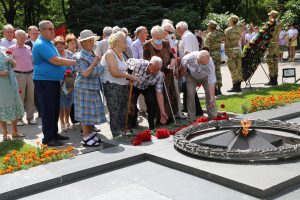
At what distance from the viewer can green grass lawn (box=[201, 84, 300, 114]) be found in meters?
9.34

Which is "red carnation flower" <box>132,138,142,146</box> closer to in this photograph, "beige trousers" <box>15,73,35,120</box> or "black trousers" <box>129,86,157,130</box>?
"black trousers" <box>129,86,157,130</box>

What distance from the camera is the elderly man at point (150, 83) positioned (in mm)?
7223

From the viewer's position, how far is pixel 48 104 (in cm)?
688

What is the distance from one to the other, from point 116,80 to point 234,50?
566 cm

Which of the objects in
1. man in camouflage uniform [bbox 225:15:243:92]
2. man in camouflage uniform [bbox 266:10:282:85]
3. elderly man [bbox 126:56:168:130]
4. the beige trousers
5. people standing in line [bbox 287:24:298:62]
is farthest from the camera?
people standing in line [bbox 287:24:298:62]

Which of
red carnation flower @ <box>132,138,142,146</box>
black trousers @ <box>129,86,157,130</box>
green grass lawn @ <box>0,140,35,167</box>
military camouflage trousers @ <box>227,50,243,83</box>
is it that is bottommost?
green grass lawn @ <box>0,140,35,167</box>

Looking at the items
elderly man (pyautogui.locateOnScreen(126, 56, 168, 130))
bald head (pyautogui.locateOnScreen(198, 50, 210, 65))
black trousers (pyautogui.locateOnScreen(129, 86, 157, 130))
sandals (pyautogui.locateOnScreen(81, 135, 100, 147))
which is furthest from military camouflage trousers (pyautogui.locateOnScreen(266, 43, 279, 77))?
sandals (pyautogui.locateOnScreen(81, 135, 100, 147))

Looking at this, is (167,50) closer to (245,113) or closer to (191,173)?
(245,113)

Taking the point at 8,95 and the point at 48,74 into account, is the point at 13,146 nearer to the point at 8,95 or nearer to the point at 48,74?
the point at 8,95

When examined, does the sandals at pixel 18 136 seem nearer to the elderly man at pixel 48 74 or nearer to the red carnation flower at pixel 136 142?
the elderly man at pixel 48 74

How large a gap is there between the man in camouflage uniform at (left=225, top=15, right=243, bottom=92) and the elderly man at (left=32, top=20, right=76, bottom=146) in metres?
5.99

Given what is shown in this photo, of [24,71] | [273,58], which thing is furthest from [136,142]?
[273,58]

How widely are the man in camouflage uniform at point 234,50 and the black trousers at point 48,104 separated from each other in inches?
240

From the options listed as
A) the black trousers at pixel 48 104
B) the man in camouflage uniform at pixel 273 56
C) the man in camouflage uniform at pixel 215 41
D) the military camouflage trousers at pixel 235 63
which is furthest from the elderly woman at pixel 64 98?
the man in camouflage uniform at pixel 273 56
